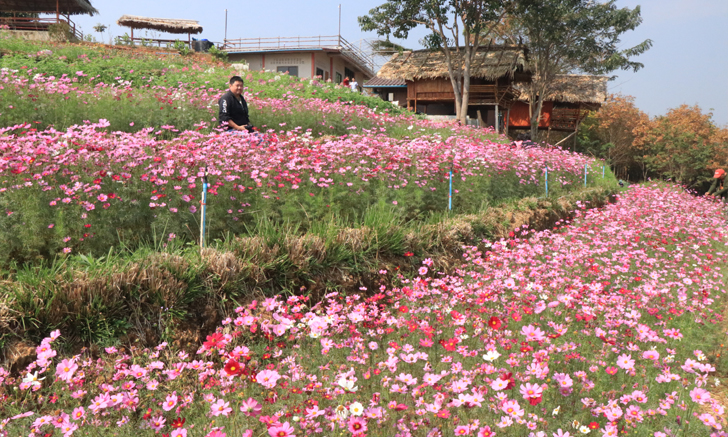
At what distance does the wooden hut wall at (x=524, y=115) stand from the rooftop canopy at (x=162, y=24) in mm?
22016

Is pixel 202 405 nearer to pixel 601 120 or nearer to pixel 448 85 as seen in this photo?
pixel 448 85

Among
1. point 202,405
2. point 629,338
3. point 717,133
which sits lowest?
point 202,405

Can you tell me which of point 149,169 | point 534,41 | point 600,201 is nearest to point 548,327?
point 149,169

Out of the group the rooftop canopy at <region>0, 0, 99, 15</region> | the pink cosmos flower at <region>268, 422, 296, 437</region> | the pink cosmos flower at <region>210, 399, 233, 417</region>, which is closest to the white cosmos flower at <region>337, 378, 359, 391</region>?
the pink cosmos flower at <region>268, 422, 296, 437</region>

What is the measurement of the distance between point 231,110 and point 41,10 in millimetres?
28936

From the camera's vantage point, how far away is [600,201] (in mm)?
10984

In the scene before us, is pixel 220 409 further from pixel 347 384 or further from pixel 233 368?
pixel 347 384

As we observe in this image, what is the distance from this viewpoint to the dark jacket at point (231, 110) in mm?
6762

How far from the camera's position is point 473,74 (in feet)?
77.0

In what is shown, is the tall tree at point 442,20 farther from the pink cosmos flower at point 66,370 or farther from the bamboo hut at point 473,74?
the pink cosmos flower at point 66,370

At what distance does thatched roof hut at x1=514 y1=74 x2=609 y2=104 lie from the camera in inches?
1096

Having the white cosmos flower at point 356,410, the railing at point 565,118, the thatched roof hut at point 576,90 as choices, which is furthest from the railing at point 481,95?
the white cosmos flower at point 356,410

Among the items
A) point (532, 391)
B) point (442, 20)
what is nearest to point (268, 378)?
point (532, 391)

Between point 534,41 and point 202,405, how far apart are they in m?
26.4
